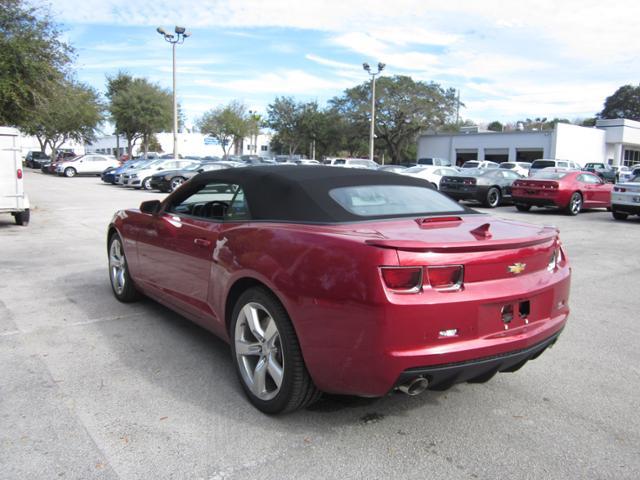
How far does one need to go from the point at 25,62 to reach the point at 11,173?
14.6ft

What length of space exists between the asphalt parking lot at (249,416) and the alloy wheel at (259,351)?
175mm

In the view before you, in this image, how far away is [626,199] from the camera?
15016 millimetres

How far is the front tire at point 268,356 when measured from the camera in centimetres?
305

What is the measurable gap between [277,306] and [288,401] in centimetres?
54

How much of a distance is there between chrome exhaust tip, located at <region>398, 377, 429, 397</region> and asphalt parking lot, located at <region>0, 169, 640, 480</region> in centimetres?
36

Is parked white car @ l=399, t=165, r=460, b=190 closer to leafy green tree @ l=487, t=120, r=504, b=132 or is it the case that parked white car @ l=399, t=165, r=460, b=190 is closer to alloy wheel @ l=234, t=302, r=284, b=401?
alloy wheel @ l=234, t=302, r=284, b=401

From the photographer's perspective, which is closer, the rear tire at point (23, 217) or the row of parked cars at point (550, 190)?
the rear tire at point (23, 217)

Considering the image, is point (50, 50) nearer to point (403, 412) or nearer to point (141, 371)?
point (141, 371)

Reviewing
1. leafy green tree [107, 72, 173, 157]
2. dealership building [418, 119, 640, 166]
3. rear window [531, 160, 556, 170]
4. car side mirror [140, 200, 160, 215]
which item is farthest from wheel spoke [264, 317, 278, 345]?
dealership building [418, 119, 640, 166]

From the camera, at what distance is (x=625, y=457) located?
2871 millimetres

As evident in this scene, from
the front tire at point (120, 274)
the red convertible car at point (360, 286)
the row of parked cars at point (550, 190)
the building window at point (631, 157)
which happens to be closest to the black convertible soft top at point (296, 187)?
the red convertible car at point (360, 286)

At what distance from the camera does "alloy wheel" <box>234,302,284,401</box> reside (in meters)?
3.22

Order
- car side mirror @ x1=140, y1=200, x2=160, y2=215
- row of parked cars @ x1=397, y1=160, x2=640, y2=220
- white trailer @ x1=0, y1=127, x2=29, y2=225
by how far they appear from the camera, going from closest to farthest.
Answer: car side mirror @ x1=140, y1=200, x2=160, y2=215
white trailer @ x1=0, y1=127, x2=29, y2=225
row of parked cars @ x1=397, y1=160, x2=640, y2=220

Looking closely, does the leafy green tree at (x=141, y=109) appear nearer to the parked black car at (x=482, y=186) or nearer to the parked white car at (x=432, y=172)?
the parked white car at (x=432, y=172)
